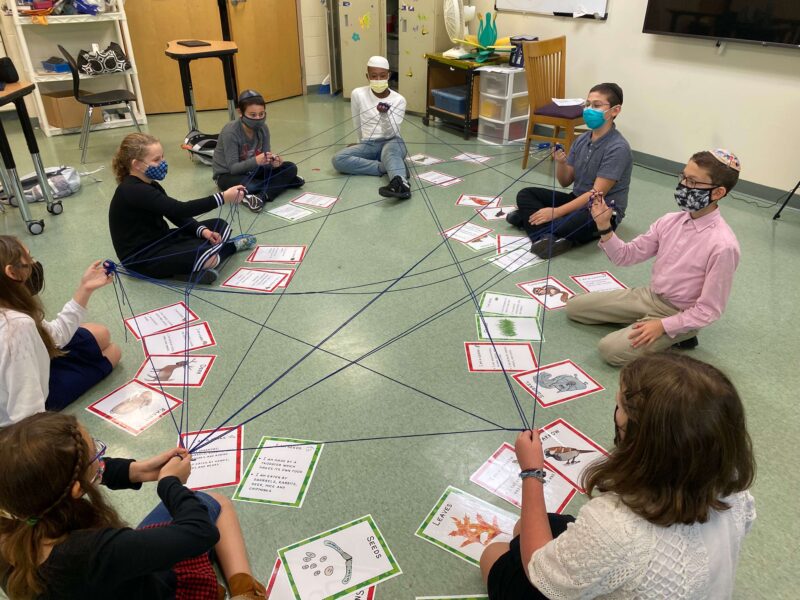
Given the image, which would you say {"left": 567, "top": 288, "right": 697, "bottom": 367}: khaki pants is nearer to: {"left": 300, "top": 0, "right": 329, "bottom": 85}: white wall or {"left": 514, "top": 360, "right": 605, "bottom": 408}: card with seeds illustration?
{"left": 514, "top": 360, "right": 605, "bottom": 408}: card with seeds illustration

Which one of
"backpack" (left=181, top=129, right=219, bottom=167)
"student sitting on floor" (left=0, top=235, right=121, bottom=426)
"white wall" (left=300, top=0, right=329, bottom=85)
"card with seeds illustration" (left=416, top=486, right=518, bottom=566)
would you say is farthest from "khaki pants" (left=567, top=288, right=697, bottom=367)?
"white wall" (left=300, top=0, right=329, bottom=85)

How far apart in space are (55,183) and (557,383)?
145 inches

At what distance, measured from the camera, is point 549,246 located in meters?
3.24

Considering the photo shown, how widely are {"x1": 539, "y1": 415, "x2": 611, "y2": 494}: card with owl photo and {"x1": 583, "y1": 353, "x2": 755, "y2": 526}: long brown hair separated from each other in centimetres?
87

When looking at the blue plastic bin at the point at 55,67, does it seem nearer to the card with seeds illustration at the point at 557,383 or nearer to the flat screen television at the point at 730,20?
the flat screen television at the point at 730,20

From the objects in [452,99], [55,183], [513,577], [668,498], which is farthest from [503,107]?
[668,498]

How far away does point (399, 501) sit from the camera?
1.77m

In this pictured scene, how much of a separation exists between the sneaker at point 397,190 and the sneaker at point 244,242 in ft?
3.33

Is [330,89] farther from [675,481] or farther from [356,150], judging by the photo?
[675,481]

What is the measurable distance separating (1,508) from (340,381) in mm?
1376

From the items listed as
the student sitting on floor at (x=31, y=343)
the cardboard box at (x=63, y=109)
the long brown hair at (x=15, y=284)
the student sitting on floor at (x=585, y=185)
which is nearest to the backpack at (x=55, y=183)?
the cardboard box at (x=63, y=109)

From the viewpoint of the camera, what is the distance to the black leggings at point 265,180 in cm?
395

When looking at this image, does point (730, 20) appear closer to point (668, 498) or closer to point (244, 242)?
point (244, 242)

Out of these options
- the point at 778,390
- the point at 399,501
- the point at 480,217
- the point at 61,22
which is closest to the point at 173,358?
the point at 399,501
